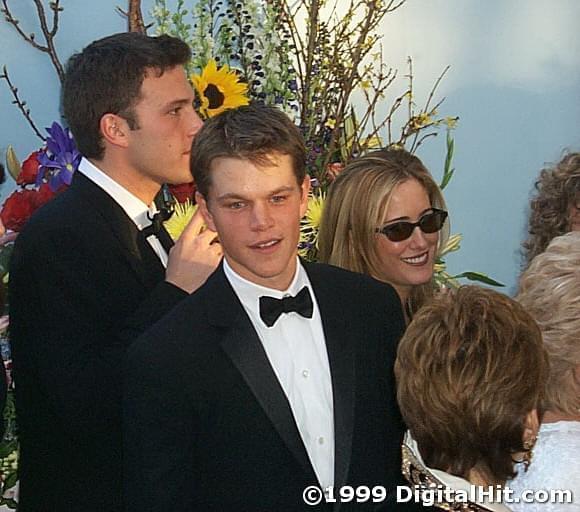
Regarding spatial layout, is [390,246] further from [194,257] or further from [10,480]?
[10,480]

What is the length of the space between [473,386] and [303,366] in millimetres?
433

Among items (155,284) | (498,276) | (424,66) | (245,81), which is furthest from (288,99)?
(498,276)

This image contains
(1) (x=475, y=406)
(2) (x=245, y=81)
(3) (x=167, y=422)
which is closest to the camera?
(1) (x=475, y=406)

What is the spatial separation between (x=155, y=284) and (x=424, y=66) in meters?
2.43

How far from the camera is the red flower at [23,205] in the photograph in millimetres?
2869

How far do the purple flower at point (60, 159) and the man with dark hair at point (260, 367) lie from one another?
32.8 inches

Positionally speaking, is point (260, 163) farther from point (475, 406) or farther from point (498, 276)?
point (498, 276)

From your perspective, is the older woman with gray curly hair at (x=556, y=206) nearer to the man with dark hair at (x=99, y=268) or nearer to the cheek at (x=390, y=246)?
the cheek at (x=390, y=246)

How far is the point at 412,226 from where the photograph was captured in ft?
9.05

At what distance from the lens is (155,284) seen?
2.42m

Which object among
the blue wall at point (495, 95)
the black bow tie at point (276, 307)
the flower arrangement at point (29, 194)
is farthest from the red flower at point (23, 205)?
the blue wall at point (495, 95)

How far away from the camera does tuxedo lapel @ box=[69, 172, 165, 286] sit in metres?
2.40

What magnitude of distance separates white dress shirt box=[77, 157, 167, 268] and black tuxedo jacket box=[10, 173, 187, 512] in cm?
2

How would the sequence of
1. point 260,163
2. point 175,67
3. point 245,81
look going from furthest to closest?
point 245,81 < point 175,67 < point 260,163
